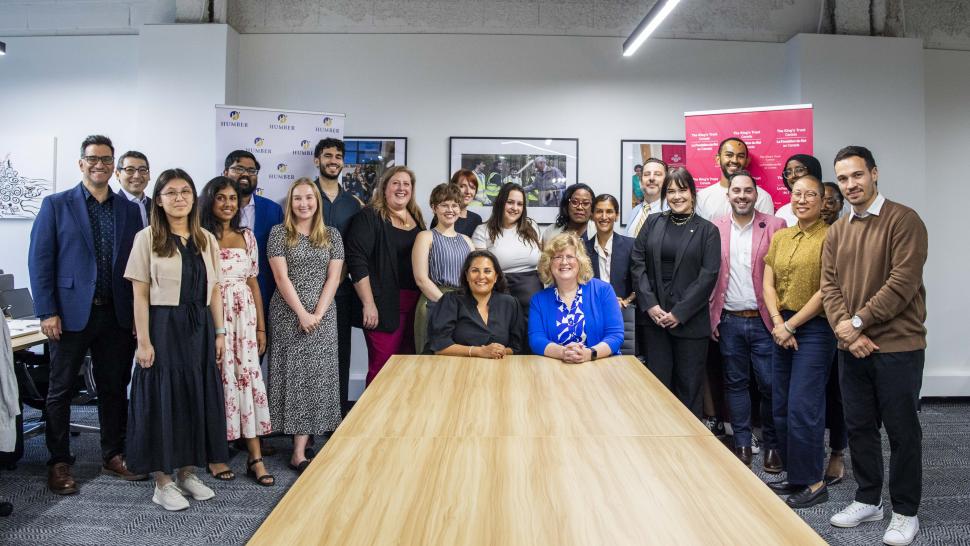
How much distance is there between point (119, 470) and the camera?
3422mm

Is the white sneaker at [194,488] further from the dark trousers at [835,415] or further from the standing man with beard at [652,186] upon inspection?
the dark trousers at [835,415]

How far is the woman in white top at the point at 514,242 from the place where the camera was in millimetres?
3576

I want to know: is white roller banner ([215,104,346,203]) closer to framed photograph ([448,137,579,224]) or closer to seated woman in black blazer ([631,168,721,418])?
framed photograph ([448,137,579,224])

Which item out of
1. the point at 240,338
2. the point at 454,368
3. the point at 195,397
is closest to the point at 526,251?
the point at 454,368

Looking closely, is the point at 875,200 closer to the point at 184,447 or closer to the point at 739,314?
the point at 739,314

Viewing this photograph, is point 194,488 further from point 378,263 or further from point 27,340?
point 378,263

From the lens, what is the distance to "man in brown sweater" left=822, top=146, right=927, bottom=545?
2576 millimetres

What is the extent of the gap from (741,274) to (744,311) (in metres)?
0.21

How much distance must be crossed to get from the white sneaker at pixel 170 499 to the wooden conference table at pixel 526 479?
144 centimetres

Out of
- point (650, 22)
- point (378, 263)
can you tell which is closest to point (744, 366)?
point (378, 263)

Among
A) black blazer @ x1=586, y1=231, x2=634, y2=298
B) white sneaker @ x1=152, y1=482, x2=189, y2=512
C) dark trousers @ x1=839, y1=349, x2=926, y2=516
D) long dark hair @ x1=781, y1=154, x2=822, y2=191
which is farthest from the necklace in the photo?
white sneaker @ x1=152, y1=482, x2=189, y2=512

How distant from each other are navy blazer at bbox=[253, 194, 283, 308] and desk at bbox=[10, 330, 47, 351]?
3.86 ft

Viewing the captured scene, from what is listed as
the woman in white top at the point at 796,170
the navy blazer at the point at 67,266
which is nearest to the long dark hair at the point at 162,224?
the navy blazer at the point at 67,266


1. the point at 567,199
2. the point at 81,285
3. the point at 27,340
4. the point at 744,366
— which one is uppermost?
the point at 567,199
